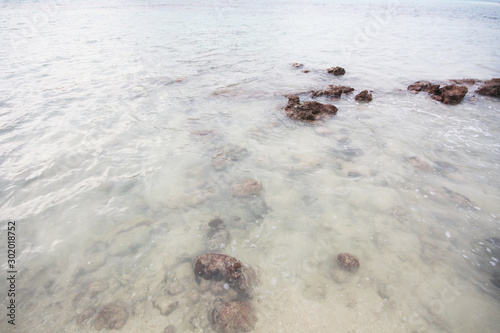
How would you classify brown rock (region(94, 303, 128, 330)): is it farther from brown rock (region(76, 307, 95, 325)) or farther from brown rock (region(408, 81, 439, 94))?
brown rock (region(408, 81, 439, 94))

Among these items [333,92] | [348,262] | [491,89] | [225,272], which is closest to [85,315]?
[225,272]

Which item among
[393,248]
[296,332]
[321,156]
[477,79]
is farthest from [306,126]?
[477,79]

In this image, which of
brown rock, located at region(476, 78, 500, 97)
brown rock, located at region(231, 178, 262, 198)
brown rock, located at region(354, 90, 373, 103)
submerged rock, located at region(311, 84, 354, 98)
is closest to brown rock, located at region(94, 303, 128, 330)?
brown rock, located at region(231, 178, 262, 198)

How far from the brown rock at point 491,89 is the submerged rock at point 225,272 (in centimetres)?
1305

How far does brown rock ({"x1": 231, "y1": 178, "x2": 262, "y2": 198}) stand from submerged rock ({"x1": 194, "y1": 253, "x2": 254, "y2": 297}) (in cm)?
160

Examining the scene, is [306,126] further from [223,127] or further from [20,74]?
[20,74]

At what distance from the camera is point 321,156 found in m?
6.23

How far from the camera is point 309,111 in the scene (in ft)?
26.3

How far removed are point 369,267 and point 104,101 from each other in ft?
33.8

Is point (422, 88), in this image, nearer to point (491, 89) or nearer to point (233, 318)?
point (491, 89)

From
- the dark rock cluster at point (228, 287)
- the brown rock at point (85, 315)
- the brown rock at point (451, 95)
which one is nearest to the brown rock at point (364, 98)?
the brown rock at point (451, 95)

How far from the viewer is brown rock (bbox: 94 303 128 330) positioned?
→ 3.06m

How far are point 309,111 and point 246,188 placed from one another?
4282 millimetres

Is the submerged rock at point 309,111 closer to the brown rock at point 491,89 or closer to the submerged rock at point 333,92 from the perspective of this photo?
the submerged rock at point 333,92
